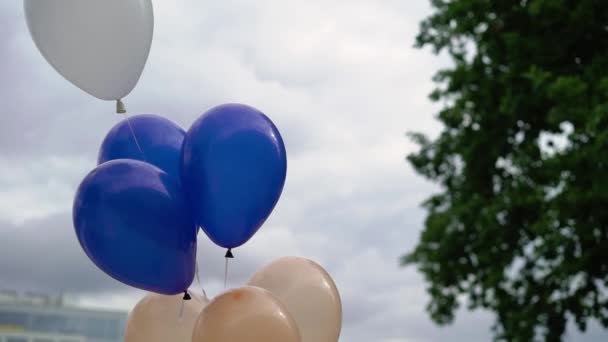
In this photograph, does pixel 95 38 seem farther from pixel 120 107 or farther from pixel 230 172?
pixel 230 172

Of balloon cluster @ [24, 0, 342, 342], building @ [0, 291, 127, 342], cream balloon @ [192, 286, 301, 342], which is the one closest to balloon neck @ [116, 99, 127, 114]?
balloon cluster @ [24, 0, 342, 342]

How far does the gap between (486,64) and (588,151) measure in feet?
8.89

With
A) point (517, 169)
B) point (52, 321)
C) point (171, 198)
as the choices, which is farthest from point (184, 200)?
point (52, 321)

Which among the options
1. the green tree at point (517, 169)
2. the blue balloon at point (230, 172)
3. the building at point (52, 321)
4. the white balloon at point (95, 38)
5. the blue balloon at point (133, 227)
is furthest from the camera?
the building at point (52, 321)

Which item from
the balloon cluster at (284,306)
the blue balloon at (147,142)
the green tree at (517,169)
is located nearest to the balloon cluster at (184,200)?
the blue balloon at (147,142)

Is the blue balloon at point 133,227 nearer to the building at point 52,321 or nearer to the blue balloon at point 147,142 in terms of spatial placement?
the blue balloon at point 147,142

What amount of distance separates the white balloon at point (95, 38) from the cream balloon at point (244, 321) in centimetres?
125

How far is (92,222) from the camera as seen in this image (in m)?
3.78

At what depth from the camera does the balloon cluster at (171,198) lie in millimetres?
3799

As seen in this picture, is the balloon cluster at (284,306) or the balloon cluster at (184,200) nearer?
the balloon cluster at (184,200)

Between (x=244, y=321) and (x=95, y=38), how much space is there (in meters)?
1.56

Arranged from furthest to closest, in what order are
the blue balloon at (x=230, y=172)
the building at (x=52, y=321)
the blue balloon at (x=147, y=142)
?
the building at (x=52, y=321) → the blue balloon at (x=147, y=142) → the blue balloon at (x=230, y=172)

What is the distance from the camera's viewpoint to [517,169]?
36.4 feet

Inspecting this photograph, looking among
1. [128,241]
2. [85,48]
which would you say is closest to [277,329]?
[128,241]
